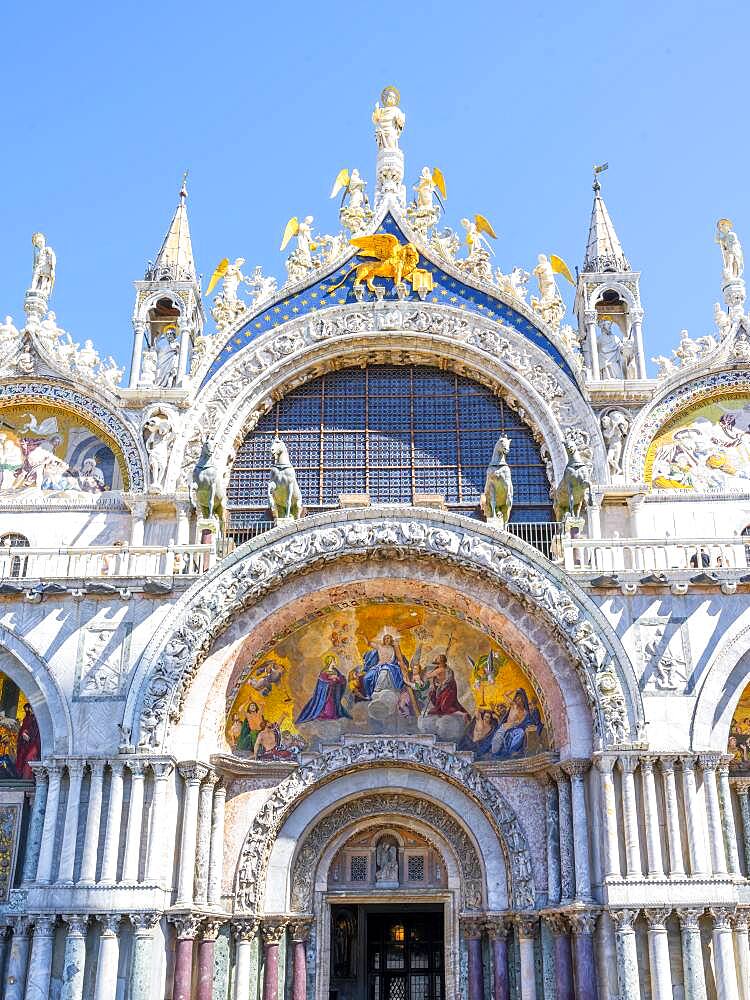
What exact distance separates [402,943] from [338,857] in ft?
10.1

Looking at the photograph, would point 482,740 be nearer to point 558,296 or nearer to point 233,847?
point 233,847

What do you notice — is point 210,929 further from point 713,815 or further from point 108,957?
point 713,815

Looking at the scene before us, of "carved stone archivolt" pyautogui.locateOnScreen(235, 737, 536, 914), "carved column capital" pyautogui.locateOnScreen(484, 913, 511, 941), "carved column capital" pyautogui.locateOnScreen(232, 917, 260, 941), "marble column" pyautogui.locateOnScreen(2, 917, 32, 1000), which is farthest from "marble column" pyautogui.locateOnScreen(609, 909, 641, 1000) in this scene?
"marble column" pyautogui.locateOnScreen(2, 917, 32, 1000)

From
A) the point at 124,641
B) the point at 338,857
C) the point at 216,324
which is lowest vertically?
the point at 338,857

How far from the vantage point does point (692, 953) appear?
14.4m

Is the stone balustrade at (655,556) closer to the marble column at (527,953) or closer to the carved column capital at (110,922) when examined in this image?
the marble column at (527,953)

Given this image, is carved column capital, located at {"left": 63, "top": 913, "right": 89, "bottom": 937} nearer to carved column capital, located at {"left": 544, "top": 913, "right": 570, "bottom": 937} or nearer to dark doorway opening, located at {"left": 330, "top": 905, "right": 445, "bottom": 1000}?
dark doorway opening, located at {"left": 330, "top": 905, "right": 445, "bottom": 1000}

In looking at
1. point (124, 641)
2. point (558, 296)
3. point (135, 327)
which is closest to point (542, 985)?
point (124, 641)

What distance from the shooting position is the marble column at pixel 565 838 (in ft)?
50.5

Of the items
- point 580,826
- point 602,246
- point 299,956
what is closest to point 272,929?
point 299,956

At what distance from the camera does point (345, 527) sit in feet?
55.6

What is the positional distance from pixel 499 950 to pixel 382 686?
14.3 feet

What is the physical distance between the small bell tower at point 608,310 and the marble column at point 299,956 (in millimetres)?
11042

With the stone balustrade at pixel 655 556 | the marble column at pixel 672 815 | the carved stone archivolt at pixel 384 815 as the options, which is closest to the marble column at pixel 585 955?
the marble column at pixel 672 815
